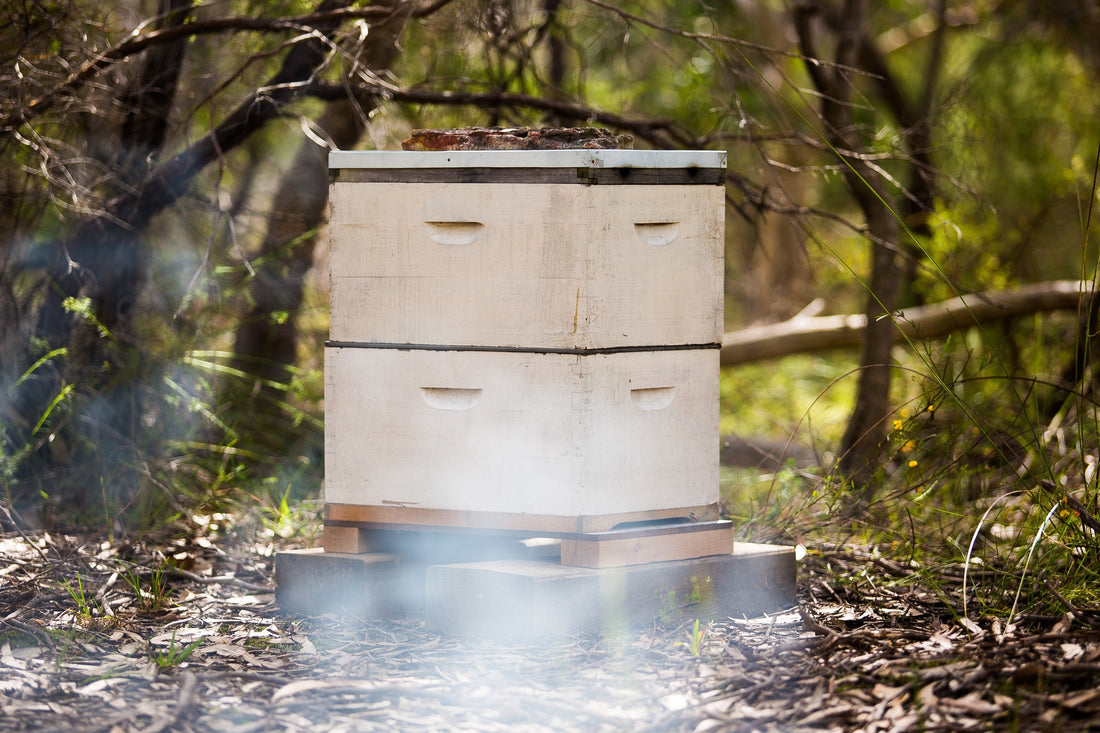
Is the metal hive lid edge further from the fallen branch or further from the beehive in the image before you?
the fallen branch

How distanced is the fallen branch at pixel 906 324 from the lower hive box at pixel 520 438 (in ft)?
8.20

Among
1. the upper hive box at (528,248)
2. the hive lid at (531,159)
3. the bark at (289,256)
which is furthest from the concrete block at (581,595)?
the bark at (289,256)

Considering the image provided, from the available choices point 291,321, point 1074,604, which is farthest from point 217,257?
point 1074,604

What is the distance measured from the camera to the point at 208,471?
4102 mm

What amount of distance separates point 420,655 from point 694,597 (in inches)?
27.8

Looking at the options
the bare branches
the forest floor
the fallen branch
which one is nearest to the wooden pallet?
the forest floor

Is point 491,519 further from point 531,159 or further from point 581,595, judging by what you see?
A: point 531,159

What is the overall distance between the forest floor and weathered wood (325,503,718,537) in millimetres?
253

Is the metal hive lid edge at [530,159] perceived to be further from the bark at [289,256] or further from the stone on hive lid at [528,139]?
the bark at [289,256]

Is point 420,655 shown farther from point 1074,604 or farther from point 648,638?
point 1074,604

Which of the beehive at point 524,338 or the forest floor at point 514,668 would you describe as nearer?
the forest floor at point 514,668

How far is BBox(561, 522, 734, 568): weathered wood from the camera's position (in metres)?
2.71

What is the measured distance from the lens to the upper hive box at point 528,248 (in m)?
2.69

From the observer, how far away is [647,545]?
9.16 ft
